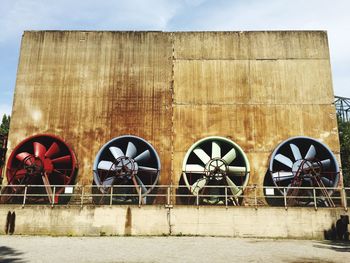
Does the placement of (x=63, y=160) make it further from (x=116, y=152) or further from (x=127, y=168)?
(x=127, y=168)

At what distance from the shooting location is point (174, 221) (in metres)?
13.4

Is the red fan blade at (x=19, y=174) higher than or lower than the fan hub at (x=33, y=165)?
lower

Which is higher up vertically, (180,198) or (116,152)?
(116,152)

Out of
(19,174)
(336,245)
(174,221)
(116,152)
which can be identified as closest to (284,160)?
(336,245)

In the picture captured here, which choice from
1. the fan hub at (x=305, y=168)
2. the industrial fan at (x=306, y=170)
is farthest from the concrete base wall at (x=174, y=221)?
the fan hub at (x=305, y=168)

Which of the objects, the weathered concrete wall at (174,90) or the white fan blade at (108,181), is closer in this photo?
the white fan blade at (108,181)

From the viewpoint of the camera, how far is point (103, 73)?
739 inches

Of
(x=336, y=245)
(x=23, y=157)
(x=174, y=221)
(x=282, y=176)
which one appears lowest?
A: (x=336, y=245)

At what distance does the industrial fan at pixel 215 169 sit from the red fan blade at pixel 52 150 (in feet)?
21.7

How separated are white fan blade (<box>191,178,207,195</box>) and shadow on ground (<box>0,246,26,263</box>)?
327 inches

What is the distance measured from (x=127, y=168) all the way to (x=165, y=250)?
22.7 feet

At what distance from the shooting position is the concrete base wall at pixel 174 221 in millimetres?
13250

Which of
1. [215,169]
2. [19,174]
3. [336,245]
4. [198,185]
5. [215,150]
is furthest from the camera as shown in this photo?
[19,174]

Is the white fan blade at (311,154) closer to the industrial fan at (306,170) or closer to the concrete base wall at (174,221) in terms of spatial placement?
the industrial fan at (306,170)
